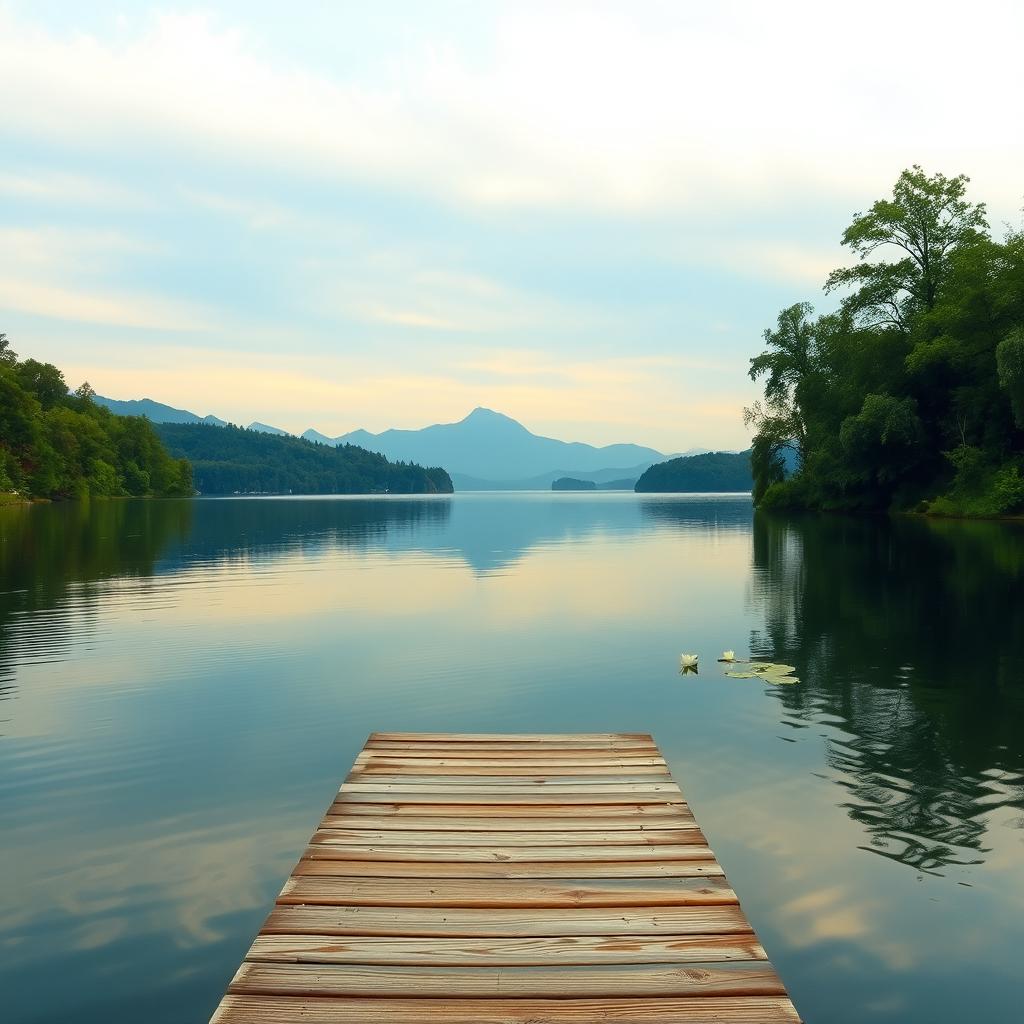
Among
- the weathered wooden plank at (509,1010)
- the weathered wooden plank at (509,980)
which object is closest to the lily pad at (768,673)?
the weathered wooden plank at (509,980)

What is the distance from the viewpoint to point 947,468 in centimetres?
7012

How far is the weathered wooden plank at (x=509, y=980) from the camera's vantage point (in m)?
4.96

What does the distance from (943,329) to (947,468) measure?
12754 mm

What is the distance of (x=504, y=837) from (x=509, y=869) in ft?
2.16

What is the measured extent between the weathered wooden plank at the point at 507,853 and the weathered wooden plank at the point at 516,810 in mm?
773

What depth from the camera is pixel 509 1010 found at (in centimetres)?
480

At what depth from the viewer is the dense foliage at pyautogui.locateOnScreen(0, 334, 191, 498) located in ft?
379

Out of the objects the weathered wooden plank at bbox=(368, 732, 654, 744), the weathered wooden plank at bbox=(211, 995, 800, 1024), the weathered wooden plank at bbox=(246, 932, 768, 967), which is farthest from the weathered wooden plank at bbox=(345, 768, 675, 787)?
the weathered wooden plank at bbox=(211, 995, 800, 1024)

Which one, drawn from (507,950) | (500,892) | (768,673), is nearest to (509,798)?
(500,892)

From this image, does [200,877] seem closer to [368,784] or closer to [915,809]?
[368,784]

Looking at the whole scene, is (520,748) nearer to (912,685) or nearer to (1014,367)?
(912,685)

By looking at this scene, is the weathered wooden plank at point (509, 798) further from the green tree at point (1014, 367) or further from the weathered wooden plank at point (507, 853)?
the green tree at point (1014, 367)

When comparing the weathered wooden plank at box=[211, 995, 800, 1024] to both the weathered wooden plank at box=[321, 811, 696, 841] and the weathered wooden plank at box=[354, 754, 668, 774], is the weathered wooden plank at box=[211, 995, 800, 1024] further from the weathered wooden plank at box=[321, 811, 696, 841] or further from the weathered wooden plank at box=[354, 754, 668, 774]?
the weathered wooden plank at box=[354, 754, 668, 774]

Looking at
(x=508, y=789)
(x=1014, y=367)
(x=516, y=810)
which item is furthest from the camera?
(x=1014, y=367)
